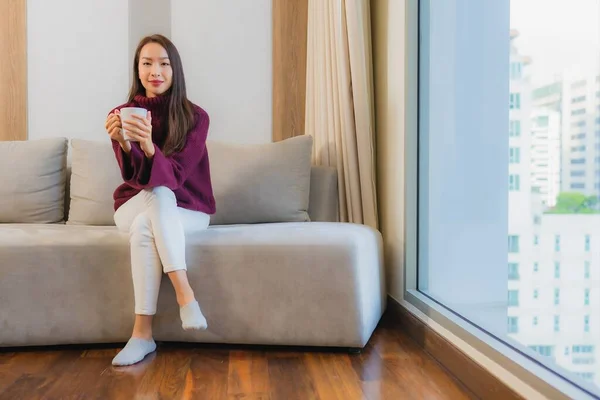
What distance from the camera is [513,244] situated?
1.56 meters

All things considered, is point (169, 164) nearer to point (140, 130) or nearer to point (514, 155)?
point (140, 130)

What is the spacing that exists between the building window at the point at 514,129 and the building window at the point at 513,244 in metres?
0.27

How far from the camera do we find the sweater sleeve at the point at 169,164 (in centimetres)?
185

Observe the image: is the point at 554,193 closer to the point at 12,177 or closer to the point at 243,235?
the point at 243,235

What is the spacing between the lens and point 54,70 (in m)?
2.91

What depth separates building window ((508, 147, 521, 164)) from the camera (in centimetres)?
149

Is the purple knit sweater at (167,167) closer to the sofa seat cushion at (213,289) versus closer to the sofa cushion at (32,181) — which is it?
the sofa seat cushion at (213,289)

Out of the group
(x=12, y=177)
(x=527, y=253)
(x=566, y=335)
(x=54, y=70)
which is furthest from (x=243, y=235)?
(x=54, y=70)

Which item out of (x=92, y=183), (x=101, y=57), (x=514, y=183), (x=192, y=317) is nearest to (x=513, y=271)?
(x=514, y=183)

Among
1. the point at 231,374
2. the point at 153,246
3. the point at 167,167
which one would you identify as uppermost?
the point at 167,167

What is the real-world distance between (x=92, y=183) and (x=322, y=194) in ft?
3.26

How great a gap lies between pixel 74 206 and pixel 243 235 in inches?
37.8

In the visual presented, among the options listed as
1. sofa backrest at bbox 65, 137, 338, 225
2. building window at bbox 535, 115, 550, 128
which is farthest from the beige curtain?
building window at bbox 535, 115, 550, 128

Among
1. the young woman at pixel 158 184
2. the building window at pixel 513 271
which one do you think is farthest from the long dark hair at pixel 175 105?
the building window at pixel 513 271
